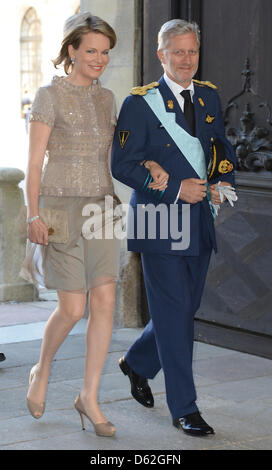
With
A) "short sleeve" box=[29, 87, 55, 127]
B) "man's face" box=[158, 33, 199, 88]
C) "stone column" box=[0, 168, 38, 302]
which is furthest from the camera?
"stone column" box=[0, 168, 38, 302]

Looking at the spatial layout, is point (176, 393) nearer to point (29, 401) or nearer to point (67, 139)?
point (29, 401)

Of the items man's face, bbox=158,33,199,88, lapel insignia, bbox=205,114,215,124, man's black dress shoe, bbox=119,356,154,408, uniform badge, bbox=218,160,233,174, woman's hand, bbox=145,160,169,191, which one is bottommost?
man's black dress shoe, bbox=119,356,154,408

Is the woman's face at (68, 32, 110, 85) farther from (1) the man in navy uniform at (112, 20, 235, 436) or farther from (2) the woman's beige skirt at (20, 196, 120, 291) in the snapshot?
(2) the woman's beige skirt at (20, 196, 120, 291)

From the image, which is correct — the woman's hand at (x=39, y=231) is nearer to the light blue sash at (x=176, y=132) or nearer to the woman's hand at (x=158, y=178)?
the woman's hand at (x=158, y=178)

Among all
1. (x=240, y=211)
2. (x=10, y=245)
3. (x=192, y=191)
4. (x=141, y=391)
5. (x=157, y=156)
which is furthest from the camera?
(x=10, y=245)

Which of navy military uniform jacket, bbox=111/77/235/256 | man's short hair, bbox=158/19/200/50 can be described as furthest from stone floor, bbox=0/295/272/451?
man's short hair, bbox=158/19/200/50

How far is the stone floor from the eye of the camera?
4.31 metres

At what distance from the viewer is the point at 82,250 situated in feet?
14.5

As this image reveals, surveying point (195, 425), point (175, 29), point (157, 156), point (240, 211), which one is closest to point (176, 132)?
point (157, 156)

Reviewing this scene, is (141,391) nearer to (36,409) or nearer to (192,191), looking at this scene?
(36,409)

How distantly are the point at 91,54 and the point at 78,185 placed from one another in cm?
59

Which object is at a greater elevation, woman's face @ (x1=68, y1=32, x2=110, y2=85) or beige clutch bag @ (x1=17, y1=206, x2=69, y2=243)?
woman's face @ (x1=68, y1=32, x2=110, y2=85)

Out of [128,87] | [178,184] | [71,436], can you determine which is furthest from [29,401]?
[128,87]

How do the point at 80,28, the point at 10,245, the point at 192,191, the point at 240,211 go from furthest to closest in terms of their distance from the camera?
1. the point at 10,245
2. the point at 240,211
3. the point at 192,191
4. the point at 80,28
